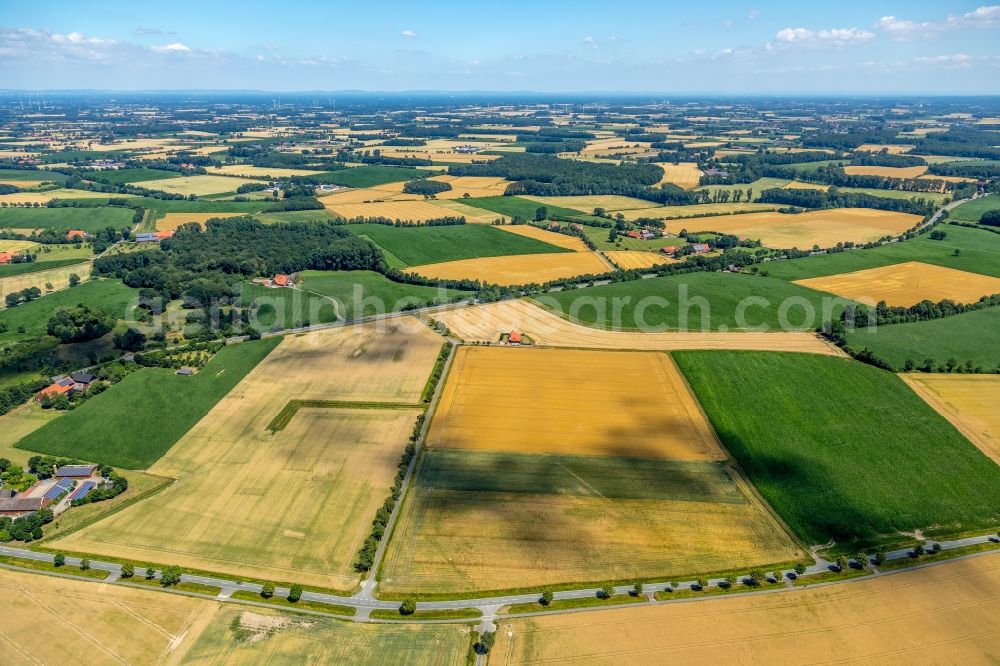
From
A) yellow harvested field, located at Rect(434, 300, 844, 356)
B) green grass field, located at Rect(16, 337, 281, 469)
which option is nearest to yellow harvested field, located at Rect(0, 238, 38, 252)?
green grass field, located at Rect(16, 337, 281, 469)

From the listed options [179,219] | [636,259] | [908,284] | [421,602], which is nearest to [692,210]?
[636,259]

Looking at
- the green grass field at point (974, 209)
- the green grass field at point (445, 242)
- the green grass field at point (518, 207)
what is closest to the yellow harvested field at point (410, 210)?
the green grass field at point (518, 207)

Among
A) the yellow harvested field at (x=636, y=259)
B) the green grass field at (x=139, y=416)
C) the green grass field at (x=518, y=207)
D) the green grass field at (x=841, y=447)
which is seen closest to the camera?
the green grass field at (x=841, y=447)

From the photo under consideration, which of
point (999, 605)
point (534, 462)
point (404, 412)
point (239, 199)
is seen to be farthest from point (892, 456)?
point (239, 199)

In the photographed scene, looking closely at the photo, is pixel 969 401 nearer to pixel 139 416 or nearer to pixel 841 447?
pixel 841 447

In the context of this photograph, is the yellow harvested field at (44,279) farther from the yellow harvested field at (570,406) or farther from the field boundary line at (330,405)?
the yellow harvested field at (570,406)
